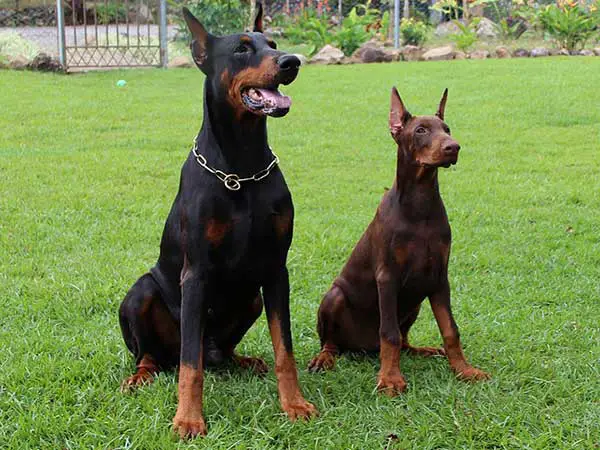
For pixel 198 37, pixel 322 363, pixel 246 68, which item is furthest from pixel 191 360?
pixel 198 37

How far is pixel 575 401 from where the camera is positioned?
3.56 meters

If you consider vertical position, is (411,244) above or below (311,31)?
above

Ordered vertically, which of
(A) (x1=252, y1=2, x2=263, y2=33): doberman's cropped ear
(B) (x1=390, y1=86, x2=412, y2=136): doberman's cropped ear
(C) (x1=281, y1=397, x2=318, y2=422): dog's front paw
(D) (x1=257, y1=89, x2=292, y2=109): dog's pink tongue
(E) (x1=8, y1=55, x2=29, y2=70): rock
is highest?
(A) (x1=252, y1=2, x2=263, y2=33): doberman's cropped ear

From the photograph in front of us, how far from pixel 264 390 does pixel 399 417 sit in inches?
25.6

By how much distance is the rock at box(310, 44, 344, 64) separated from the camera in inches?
699

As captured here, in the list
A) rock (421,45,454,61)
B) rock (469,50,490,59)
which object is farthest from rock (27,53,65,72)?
rock (469,50,490,59)

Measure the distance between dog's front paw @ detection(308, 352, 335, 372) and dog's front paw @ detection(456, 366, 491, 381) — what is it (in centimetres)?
63

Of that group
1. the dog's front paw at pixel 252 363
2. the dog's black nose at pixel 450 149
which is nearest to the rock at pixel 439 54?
the dog's front paw at pixel 252 363

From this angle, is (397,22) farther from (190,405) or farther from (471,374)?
(190,405)

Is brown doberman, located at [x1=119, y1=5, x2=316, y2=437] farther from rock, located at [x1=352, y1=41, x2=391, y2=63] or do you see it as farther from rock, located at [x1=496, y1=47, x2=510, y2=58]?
rock, located at [x1=496, y1=47, x2=510, y2=58]

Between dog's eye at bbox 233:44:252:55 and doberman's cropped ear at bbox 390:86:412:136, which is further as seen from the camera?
doberman's cropped ear at bbox 390:86:412:136

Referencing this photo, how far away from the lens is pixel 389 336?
12.2 ft

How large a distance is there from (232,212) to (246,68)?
23.2 inches

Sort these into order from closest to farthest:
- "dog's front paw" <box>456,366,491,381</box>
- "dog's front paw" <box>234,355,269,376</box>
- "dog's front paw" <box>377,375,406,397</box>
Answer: "dog's front paw" <box>377,375,406,397</box> < "dog's front paw" <box>456,366,491,381</box> < "dog's front paw" <box>234,355,269,376</box>
